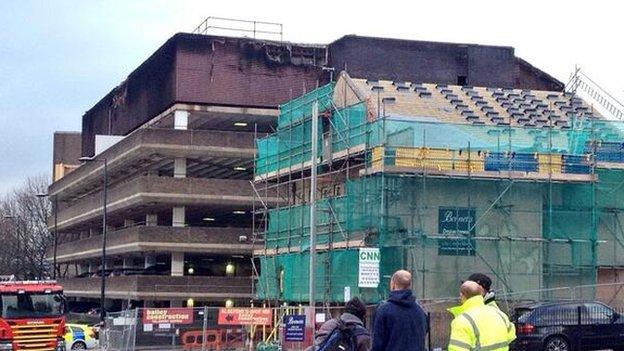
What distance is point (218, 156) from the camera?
58469 mm

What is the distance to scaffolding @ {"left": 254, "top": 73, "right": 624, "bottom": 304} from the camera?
124 ft

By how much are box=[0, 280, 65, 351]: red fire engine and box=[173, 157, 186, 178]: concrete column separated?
23100 mm

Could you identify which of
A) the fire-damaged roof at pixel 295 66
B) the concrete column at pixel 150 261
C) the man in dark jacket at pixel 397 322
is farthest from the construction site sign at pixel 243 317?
the man in dark jacket at pixel 397 322

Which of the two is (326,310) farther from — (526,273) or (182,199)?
(182,199)

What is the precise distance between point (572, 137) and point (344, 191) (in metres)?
8.57

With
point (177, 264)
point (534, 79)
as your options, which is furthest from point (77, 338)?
point (534, 79)

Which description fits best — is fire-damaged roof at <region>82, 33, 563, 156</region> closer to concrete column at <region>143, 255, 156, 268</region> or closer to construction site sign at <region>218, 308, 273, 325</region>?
concrete column at <region>143, 255, 156, 268</region>

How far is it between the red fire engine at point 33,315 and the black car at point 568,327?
1483 cm

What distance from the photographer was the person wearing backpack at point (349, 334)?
11.2m

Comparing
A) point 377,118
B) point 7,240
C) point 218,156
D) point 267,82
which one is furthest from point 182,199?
point 7,240

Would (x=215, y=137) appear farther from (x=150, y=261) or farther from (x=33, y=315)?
(x=33, y=315)

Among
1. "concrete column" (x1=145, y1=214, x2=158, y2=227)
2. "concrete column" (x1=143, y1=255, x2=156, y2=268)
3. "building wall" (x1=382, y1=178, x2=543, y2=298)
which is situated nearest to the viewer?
"building wall" (x1=382, y1=178, x2=543, y2=298)

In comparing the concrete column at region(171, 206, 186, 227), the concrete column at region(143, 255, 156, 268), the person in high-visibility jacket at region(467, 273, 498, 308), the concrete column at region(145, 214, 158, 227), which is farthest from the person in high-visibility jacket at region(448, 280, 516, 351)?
the concrete column at region(145, 214, 158, 227)

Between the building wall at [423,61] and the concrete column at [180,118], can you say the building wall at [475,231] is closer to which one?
the building wall at [423,61]
